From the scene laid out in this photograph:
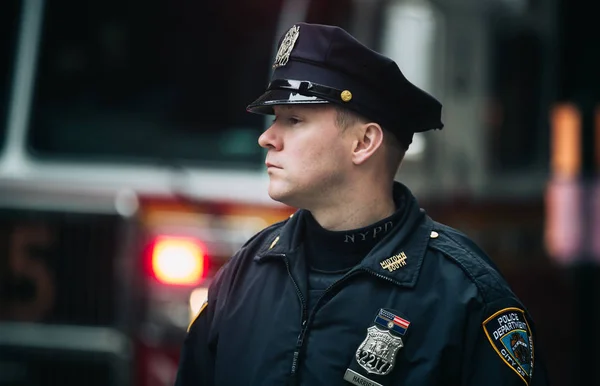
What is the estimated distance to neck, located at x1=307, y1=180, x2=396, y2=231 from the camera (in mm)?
2045

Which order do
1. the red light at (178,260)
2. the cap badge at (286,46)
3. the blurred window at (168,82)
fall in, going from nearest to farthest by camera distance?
the cap badge at (286,46) → the red light at (178,260) → the blurred window at (168,82)

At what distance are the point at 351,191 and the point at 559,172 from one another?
425 centimetres

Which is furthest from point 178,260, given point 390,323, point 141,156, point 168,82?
point 390,323

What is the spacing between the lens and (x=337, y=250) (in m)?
2.02

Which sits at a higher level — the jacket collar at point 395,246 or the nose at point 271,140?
the nose at point 271,140

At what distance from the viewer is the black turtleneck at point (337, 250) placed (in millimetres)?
1996

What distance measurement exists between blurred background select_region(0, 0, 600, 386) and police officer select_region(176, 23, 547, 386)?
229 cm

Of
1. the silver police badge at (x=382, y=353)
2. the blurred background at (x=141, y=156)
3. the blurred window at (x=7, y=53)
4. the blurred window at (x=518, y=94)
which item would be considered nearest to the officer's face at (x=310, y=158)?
the silver police badge at (x=382, y=353)

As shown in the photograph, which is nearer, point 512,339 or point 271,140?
point 512,339

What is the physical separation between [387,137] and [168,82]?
2713 mm

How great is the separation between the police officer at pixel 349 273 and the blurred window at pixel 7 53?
2875 mm

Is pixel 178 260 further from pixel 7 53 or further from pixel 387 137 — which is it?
pixel 387 137

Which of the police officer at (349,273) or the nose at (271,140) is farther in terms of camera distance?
the nose at (271,140)

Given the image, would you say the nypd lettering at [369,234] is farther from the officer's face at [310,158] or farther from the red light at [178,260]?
the red light at [178,260]
